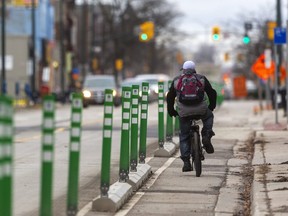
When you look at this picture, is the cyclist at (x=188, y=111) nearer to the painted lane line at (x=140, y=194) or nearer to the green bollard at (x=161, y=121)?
the painted lane line at (x=140, y=194)

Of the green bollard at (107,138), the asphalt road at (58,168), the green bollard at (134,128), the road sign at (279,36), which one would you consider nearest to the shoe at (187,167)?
the asphalt road at (58,168)

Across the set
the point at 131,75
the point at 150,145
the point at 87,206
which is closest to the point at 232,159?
the point at 150,145

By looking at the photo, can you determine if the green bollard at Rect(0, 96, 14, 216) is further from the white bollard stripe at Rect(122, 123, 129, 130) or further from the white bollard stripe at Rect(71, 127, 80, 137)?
the white bollard stripe at Rect(122, 123, 129, 130)

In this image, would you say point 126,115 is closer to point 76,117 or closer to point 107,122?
point 107,122

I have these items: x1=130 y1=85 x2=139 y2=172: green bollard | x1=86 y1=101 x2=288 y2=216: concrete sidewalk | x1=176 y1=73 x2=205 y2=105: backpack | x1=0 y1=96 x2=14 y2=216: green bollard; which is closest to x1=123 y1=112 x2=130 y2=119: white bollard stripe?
x1=130 y1=85 x2=139 y2=172: green bollard

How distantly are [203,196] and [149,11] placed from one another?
90.2 m

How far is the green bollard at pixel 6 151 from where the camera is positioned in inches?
271

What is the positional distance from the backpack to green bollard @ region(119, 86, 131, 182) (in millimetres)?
2017

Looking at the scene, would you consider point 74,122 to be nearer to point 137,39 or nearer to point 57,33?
point 57,33

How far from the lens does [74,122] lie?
29.8 ft

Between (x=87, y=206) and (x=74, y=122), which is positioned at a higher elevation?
(x=74, y=122)

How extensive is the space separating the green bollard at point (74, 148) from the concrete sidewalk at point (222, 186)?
1.84 metres

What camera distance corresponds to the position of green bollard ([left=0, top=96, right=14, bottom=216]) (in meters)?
6.88

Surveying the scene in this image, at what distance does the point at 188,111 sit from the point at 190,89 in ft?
1.18
